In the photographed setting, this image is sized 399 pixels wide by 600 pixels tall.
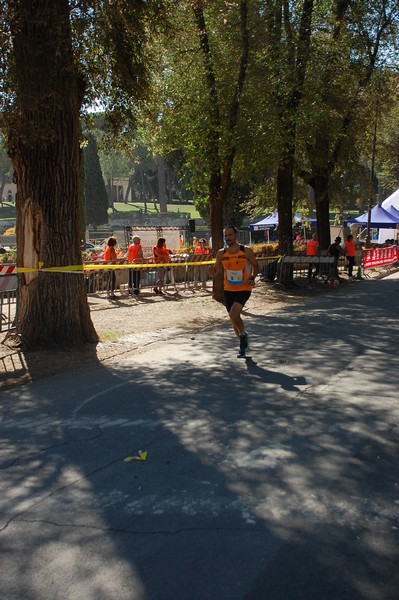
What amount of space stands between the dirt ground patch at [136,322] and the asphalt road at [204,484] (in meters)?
0.74

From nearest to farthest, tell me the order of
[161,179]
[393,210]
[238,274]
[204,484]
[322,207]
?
[204,484]
[238,274]
[322,207]
[393,210]
[161,179]

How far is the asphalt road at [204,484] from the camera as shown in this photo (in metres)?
3.55

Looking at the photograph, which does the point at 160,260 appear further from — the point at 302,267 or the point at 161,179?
the point at 161,179

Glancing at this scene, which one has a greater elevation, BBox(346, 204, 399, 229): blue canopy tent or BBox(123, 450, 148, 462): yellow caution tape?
BBox(346, 204, 399, 229): blue canopy tent

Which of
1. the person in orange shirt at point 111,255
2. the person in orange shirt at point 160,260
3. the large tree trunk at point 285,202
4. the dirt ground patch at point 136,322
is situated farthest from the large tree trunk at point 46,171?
the large tree trunk at point 285,202

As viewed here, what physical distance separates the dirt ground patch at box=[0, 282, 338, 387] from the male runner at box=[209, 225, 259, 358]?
1.97m

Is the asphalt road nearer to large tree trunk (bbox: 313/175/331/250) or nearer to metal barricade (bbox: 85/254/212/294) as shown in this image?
metal barricade (bbox: 85/254/212/294)

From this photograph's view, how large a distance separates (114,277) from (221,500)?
45.8 ft

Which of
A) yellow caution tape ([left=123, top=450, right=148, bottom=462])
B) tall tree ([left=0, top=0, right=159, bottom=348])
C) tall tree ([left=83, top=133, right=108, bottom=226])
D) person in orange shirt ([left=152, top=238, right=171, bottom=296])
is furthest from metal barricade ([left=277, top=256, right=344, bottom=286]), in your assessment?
tall tree ([left=83, top=133, right=108, bottom=226])

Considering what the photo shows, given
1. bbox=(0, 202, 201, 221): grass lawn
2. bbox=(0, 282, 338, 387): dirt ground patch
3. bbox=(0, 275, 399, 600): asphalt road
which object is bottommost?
bbox=(0, 275, 399, 600): asphalt road

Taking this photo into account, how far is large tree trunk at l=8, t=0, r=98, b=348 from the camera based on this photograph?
937 centimetres

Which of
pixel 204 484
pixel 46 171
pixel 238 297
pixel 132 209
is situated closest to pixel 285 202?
pixel 238 297

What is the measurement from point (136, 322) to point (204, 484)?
8.93m

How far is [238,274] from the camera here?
9.65 m
